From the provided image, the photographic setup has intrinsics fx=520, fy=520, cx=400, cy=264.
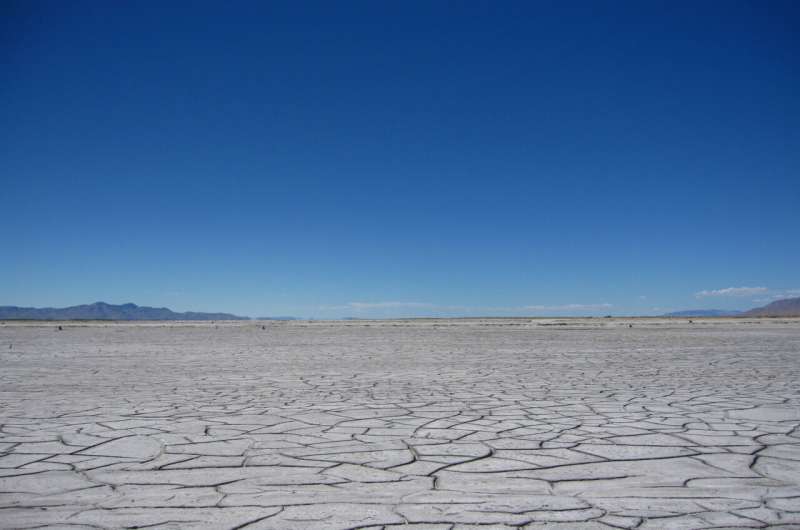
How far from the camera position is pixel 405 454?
9.26 ft

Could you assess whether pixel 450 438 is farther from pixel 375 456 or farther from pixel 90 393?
pixel 90 393

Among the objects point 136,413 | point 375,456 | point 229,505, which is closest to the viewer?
point 229,505

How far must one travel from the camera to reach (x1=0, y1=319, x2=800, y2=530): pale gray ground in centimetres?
201

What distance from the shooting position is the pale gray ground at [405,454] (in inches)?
79.0

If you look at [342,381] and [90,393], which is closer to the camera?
[90,393]

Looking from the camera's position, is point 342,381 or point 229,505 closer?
point 229,505

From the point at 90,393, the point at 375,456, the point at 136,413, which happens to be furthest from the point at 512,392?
the point at 90,393

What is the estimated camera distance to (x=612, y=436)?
317 cm

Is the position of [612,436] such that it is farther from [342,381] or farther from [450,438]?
[342,381]

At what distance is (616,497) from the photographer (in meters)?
2.14

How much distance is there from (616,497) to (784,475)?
92 centimetres

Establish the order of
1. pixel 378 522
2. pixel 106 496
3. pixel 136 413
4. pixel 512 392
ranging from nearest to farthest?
pixel 378 522
pixel 106 496
pixel 136 413
pixel 512 392

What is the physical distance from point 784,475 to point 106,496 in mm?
3048

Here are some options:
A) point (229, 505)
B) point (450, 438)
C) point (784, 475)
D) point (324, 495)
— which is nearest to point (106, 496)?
point (229, 505)
